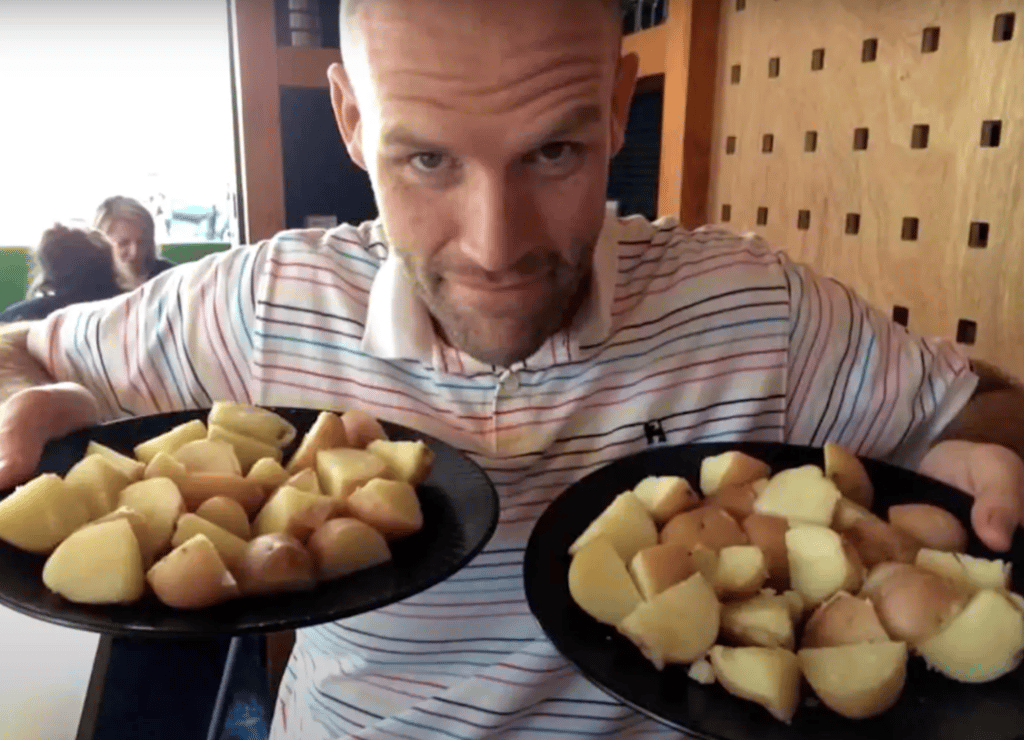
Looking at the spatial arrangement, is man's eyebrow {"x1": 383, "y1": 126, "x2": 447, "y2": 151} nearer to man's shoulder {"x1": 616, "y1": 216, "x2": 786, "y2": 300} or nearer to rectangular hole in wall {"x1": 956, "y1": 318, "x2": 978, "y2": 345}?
man's shoulder {"x1": 616, "y1": 216, "x2": 786, "y2": 300}

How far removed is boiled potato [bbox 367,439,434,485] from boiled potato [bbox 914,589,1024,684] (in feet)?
1.17

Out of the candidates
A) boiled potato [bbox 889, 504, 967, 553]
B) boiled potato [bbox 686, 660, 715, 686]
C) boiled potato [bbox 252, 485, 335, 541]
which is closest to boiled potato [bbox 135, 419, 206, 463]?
boiled potato [bbox 252, 485, 335, 541]

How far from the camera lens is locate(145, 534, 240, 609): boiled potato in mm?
533

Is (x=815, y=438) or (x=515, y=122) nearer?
(x=515, y=122)

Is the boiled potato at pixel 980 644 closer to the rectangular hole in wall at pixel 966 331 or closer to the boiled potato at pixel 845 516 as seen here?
the boiled potato at pixel 845 516

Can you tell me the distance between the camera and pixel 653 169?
1.92 m

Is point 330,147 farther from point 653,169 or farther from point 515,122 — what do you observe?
point 515,122

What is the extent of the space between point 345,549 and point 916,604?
356 millimetres

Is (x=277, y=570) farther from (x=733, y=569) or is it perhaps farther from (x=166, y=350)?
(x=166, y=350)

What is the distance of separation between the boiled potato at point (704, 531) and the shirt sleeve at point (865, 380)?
13.2 inches

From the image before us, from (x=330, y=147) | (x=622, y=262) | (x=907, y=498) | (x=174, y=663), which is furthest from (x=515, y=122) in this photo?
(x=330, y=147)

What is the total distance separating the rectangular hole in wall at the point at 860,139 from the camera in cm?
124

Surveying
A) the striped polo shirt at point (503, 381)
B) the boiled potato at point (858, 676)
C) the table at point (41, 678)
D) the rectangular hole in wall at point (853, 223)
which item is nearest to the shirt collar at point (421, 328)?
the striped polo shirt at point (503, 381)

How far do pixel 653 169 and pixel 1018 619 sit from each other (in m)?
1.49
